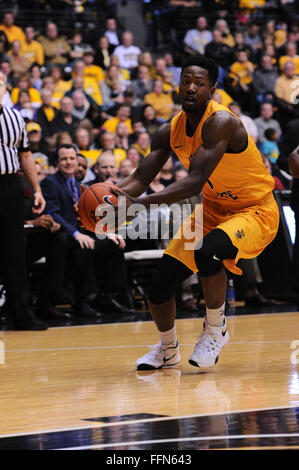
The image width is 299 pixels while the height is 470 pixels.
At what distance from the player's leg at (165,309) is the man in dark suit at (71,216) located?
136 inches

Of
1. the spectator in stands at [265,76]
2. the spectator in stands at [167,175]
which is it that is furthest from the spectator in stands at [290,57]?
the spectator in stands at [167,175]

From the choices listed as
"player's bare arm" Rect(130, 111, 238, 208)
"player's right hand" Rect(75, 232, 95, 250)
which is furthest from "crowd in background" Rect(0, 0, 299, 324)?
"player's bare arm" Rect(130, 111, 238, 208)

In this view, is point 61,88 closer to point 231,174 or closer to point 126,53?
point 126,53

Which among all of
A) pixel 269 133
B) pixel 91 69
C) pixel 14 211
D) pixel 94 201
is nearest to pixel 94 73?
pixel 91 69

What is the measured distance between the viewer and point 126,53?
15250 millimetres

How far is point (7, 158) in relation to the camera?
7.33 meters

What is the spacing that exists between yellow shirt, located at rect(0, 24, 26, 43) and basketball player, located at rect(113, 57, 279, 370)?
31.5 feet

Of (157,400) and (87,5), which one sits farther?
(87,5)

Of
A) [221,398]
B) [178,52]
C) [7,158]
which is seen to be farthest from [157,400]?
[178,52]

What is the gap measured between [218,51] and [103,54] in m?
2.40

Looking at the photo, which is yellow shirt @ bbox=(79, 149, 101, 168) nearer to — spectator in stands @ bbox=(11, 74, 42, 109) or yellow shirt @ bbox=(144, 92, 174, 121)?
spectator in stands @ bbox=(11, 74, 42, 109)

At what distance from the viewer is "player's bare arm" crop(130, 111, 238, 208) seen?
471 centimetres

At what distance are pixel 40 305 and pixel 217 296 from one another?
371 centimetres
